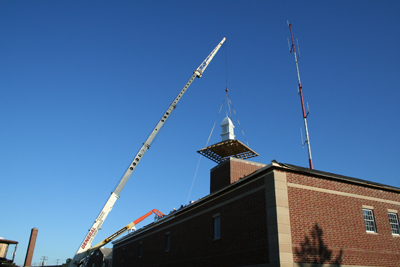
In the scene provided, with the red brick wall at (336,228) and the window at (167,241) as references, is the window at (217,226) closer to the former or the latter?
the red brick wall at (336,228)

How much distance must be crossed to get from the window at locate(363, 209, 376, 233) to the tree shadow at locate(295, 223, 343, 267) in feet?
11.1

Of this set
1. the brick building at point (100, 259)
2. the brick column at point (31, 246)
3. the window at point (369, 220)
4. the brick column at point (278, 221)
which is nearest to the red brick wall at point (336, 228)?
the window at point (369, 220)

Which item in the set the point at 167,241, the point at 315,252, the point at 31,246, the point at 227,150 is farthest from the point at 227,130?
the point at 31,246

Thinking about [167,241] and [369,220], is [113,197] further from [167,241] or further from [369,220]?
[369,220]

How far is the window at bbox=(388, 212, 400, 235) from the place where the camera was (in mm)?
22141

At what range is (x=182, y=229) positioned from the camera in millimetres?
28812

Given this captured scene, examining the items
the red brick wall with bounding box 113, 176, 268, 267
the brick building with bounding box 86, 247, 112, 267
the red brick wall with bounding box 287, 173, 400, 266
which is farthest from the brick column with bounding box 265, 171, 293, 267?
the brick building with bounding box 86, 247, 112, 267

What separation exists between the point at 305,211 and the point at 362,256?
445 centimetres

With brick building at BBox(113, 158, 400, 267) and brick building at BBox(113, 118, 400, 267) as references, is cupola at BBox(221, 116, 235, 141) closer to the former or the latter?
brick building at BBox(113, 118, 400, 267)

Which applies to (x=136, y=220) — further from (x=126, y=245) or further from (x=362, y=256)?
(x=362, y=256)

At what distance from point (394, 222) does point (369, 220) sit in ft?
8.13

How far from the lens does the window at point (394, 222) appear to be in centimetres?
2214

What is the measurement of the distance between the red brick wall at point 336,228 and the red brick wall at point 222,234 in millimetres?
1880

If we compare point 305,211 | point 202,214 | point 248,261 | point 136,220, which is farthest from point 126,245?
point 305,211
